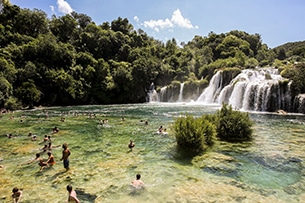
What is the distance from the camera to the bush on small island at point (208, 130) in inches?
567

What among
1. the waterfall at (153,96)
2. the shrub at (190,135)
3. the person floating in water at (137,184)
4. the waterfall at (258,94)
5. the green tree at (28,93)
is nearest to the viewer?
the person floating in water at (137,184)

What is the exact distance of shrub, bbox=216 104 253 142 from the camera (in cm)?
1780

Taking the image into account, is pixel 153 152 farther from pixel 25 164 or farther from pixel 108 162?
pixel 25 164

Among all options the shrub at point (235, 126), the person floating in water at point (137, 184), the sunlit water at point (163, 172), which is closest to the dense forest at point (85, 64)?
the shrub at point (235, 126)

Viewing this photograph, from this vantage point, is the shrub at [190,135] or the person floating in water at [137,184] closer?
the person floating in water at [137,184]

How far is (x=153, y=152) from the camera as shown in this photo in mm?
15445

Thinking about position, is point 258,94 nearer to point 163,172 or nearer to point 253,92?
point 253,92

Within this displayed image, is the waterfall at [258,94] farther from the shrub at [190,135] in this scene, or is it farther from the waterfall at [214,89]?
the shrub at [190,135]

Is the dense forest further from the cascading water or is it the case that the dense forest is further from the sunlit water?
the sunlit water

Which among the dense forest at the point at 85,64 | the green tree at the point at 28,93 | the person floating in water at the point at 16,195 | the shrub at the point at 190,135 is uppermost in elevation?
the dense forest at the point at 85,64

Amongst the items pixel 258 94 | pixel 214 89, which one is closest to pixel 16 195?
pixel 258 94

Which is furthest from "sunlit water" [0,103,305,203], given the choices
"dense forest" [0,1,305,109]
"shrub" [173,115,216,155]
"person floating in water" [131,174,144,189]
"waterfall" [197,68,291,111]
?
"dense forest" [0,1,305,109]

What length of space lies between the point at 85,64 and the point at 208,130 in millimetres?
61634

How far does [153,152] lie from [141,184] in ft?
17.9
